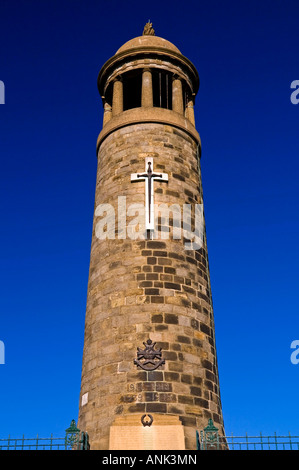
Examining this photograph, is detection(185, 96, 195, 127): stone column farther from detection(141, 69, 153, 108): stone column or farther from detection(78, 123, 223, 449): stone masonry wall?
detection(78, 123, 223, 449): stone masonry wall

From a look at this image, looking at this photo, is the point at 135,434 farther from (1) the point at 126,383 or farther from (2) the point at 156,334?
(2) the point at 156,334

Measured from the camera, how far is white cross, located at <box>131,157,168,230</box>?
1574 centimetres

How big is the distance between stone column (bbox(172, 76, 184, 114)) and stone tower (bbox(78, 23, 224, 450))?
4 cm

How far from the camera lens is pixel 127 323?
14531 mm

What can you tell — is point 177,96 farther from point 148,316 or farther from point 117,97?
point 148,316

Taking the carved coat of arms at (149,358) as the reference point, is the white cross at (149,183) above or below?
above

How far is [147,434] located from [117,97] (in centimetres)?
1127

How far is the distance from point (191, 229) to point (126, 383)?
16.6 feet

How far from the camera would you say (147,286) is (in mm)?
14930

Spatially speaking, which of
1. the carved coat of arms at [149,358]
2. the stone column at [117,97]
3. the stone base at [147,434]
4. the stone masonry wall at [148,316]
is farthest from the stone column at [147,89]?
the stone base at [147,434]

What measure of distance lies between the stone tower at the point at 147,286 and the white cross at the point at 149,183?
0.03 metres

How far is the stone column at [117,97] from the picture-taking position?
18.8 m

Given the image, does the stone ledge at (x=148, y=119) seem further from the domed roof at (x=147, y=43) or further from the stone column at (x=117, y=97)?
the domed roof at (x=147, y=43)

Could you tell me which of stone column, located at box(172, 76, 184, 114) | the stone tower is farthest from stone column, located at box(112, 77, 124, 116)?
stone column, located at box(172, 76, 184, 114)
